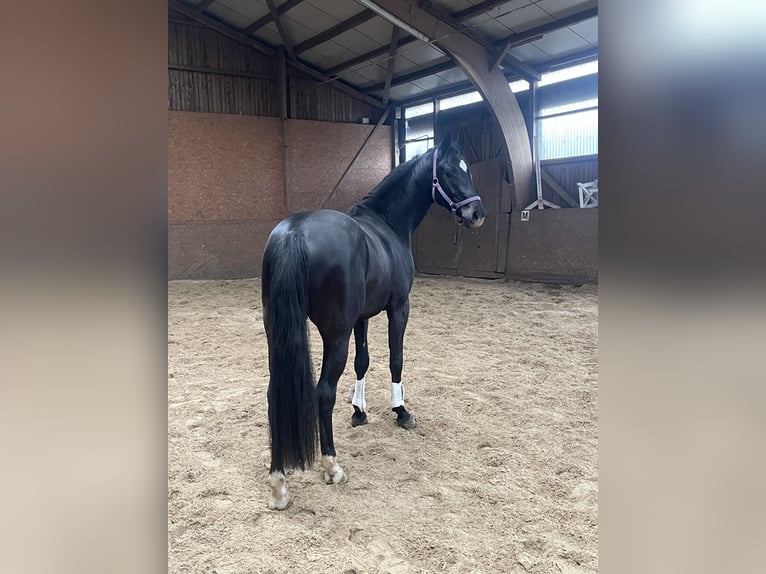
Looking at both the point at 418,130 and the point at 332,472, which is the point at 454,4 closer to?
the point at 418,130

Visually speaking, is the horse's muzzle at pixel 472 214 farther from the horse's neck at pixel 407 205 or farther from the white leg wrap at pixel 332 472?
the white leg wrap at pixel 332 472

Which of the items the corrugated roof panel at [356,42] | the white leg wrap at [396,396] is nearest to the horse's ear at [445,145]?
the white leg wrap at [396,396]

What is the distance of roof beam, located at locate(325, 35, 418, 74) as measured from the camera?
853cm

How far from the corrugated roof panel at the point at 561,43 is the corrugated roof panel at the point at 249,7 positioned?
188 inches

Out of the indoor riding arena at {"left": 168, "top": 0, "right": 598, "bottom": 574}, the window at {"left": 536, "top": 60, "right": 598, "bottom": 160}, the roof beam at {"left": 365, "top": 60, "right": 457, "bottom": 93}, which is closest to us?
the indoor riding arena at {"left": 168, "top": 0, "right": 598, "bottom": 574}

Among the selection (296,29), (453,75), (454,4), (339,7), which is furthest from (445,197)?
(296,29)

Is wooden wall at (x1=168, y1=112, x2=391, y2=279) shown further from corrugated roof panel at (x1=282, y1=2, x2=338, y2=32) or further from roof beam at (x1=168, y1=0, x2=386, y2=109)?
corrugated roof panel at (x1=282, y1=2, x2=338, y2=32)

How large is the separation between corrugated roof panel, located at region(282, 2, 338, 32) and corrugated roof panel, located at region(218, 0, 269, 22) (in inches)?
16.5

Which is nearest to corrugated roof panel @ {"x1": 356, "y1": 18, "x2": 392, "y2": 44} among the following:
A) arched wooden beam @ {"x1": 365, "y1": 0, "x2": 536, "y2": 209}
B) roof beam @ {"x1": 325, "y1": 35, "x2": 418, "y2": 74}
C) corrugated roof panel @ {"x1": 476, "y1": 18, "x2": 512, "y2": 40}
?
roof beam @ {"x1": 325, "y1": 35, "x2": 418, "y2": 74}

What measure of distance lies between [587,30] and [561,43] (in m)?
0.56

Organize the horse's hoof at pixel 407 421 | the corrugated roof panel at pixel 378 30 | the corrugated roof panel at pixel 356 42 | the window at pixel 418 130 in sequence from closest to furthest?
the horse's hoof at pixel 407 421 < the corrugated roof panel at pixel 378 30 < the corrugated roof panel at pixel 356 42 < the window at pixel 418 130

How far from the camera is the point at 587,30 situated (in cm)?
707

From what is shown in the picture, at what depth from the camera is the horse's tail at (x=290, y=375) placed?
1.79 m
